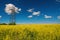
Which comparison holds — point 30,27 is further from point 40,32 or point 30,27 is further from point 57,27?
point 57,27

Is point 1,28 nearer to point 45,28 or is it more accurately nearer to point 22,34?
point 22,34

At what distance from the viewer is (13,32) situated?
7.80 m

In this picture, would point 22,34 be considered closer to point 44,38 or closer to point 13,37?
point 13,37

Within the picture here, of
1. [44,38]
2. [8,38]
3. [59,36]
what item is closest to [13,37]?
[8,38]

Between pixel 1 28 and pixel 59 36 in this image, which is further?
pixel 1 28

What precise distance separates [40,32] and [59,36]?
84 centimetres

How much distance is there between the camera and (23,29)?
7.80 metres

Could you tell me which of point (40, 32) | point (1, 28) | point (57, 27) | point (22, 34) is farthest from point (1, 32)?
point (57, 27)

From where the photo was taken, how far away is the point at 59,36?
7.59 meters

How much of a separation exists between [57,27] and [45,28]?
1.85 feet

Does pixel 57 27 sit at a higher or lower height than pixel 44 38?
higher

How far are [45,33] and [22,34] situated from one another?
1.00 metres

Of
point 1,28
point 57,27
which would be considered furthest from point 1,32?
point 57,27

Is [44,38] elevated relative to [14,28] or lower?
lower
